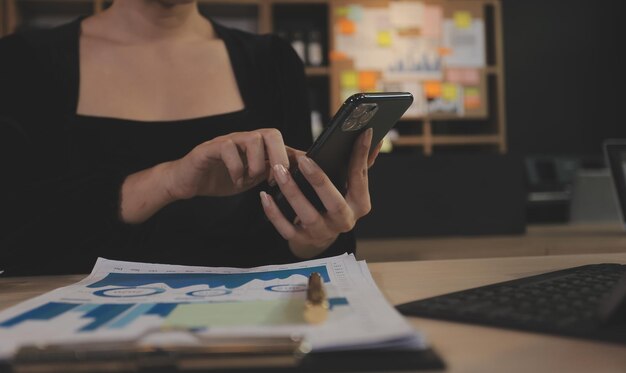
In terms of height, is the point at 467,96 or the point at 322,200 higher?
the point at 467,96

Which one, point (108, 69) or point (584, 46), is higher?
point (584, 46)

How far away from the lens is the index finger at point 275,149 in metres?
0.63

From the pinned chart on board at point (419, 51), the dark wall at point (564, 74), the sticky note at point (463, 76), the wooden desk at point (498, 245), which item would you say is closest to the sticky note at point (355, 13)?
the pinned chart on board at point (419, 51)

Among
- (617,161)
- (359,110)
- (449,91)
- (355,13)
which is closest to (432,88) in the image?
(449,91)

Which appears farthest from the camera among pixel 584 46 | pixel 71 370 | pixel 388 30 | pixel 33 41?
pixel 584 46

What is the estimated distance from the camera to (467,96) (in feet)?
→ 10.2

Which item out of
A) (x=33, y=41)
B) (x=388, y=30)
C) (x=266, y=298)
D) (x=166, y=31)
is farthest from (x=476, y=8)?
(x=266, y=298)

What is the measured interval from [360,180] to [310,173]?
0.12m

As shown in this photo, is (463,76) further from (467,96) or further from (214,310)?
(214,310)

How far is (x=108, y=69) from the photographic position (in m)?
1.16

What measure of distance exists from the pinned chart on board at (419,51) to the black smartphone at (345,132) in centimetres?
237

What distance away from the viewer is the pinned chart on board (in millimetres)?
2986

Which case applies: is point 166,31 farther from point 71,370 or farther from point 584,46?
point 584,46

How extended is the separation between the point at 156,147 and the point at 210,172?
1.34 feet
